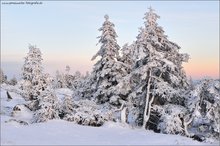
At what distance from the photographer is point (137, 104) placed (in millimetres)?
31031

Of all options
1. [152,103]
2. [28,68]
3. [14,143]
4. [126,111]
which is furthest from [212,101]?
[28,68]

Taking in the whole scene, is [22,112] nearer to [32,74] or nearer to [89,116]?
[32,74]

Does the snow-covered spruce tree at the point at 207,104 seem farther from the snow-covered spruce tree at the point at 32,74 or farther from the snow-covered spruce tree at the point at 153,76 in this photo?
the snow-covered spruce tree at the point at 32,74

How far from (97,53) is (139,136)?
13.8 meters

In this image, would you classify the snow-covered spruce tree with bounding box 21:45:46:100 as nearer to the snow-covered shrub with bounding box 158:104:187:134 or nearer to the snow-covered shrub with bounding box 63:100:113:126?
the snow-covered shrub with bounding box 63:100:113:126

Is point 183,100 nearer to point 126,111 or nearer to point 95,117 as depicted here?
point 126,111

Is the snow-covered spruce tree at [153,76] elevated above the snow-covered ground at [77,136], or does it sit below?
above

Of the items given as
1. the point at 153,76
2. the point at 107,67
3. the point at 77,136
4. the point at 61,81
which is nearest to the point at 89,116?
the point at 77,136

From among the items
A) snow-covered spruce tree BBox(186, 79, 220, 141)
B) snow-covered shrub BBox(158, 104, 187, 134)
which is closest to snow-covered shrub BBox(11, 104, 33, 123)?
snow-covered shrub BBox(158, 104, 187, 134)

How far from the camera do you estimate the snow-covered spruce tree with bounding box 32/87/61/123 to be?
29172mm

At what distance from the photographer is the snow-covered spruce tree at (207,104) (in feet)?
88.9

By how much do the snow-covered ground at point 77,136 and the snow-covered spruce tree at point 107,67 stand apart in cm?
706

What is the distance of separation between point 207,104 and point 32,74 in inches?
1031

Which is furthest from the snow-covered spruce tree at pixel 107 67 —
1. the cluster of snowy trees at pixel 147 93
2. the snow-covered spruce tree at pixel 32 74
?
the snow-covered spruce tree at pixel 32 74
